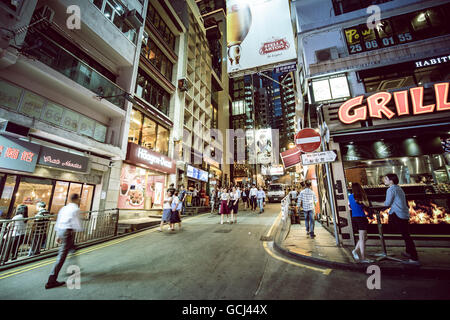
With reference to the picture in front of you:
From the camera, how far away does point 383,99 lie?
6.88 m

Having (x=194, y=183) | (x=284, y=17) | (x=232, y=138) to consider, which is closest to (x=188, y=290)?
(x=284, y=17)

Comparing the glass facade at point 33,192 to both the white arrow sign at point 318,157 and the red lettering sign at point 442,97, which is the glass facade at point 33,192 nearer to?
the white arrow sign at point 318,157

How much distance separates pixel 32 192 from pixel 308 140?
12.1 m

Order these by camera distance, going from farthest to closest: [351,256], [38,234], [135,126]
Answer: [135,126], [38,234], [351,256]

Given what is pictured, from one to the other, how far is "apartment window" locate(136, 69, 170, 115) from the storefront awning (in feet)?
48.6

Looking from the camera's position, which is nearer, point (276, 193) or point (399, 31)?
point (399, 31)

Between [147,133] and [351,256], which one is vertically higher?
[147,133]

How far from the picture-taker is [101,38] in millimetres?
11234

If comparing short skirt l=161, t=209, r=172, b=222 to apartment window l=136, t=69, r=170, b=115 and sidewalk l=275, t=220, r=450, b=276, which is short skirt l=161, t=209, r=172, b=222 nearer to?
sidewalk l=275, t=220, r=450, b=276

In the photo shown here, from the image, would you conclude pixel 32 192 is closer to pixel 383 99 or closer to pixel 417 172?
pixel 383 99

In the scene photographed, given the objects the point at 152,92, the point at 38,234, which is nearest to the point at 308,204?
the point at 38,234

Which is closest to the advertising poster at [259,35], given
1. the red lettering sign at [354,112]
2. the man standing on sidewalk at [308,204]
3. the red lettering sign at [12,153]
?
the red lettering sign at [354,112]

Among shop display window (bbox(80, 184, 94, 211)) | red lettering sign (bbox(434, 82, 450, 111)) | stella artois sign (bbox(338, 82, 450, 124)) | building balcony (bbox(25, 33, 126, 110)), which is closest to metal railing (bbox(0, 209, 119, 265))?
shop display window (bbox(80, 184, 94, 211))

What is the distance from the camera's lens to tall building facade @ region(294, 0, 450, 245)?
6.62 m
